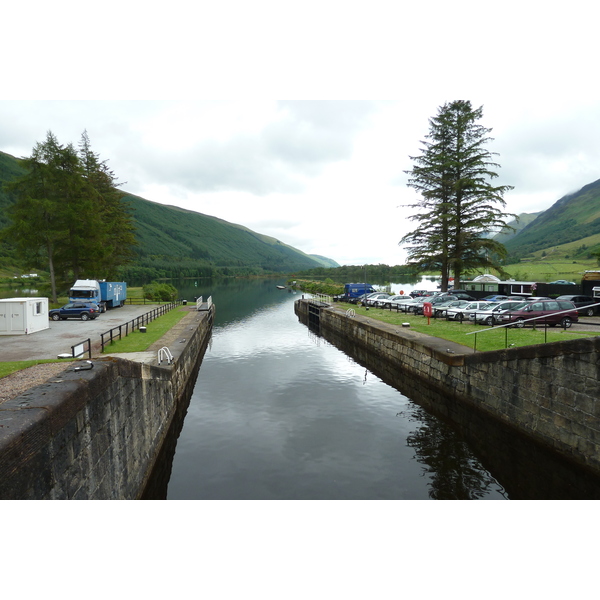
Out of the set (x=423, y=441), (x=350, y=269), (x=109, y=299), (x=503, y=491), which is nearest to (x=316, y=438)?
(x=423, y=441)

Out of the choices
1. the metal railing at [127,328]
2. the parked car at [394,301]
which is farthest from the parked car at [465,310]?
the metal railing at [127,328]

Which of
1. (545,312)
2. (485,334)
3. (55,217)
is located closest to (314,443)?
(485,334)

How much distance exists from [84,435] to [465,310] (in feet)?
84.4

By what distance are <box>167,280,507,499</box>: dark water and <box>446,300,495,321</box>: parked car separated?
355 inches

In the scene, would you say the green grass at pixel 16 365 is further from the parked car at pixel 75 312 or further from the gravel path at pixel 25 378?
the parked car at pixel 75 312

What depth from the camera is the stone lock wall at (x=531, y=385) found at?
10.4 metres

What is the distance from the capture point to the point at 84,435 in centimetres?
667

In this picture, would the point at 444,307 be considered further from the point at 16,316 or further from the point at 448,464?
the point at 16,316

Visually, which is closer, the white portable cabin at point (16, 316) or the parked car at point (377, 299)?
the white portable cabin at point (16, 316)

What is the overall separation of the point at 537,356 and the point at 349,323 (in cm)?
2094

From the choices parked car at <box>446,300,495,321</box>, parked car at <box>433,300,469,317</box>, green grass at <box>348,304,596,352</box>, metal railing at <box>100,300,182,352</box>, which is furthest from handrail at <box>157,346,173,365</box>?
parked car at <box>433,300,469,317</box>

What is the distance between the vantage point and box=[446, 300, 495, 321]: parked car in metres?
25.9

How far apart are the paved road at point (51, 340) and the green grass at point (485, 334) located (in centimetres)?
1782

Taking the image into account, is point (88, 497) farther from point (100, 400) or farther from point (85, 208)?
point (85, 208)
